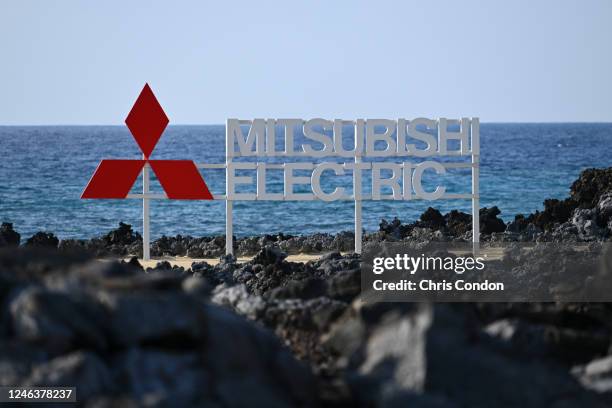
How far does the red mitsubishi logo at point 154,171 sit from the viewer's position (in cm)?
1761

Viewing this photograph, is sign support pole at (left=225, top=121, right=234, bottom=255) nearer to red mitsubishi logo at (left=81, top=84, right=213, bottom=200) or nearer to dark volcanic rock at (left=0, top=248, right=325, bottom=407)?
red mitsubishi logo at (left=81, top=84, right=213, bottom=200)

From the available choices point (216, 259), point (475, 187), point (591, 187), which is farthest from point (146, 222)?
point (591, 187)

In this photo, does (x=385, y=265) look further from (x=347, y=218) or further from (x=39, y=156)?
(x=39, y=156)

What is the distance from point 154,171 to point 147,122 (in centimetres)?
74

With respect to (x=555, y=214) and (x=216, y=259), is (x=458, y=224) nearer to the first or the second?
(x=555, y=214)

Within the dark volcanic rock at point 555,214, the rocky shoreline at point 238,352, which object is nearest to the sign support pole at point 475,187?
the dark volcanic rock at point 555,214

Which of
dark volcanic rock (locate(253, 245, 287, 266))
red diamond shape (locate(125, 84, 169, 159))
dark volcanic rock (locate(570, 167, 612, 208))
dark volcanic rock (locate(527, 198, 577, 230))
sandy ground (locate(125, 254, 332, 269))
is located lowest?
sandy ground (locate(125, 254, 332, 269))

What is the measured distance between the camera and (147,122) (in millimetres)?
17750

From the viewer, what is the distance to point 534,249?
16062 millimetres

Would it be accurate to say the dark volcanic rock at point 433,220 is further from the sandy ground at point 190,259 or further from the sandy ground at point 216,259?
the sandy ground at point 190,259

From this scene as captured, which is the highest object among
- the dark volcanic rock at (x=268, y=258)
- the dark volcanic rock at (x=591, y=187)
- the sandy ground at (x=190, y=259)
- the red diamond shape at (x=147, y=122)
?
the red diamond shape at (x=147, y=122)

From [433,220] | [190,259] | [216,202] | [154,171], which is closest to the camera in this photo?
[154,171]

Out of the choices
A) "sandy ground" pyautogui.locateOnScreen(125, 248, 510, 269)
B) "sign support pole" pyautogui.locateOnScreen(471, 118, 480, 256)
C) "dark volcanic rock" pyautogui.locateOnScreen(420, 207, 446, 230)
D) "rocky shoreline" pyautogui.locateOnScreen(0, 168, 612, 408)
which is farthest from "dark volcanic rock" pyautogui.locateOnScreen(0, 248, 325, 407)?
"dark volcanic rock" pyautogui.locateOnScreen(420, 207, 446, 230)

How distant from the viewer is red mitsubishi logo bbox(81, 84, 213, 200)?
17.6 meters
